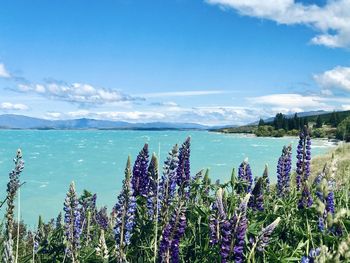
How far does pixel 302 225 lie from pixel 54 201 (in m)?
30.1

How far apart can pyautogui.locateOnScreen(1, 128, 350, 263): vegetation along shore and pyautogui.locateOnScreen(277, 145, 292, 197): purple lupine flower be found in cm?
2

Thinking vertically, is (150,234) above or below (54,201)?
above

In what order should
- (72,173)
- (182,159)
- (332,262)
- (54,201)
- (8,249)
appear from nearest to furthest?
(332,262) < (8,249) < (182,159) < (54,201) < (72,173)

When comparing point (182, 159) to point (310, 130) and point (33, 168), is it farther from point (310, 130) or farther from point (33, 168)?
point (33, 168)

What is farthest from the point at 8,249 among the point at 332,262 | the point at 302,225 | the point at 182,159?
the point at 182,159

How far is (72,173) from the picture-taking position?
5409 centimetres

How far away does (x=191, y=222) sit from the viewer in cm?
511

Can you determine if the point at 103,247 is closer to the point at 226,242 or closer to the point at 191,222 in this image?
the point at 226,242

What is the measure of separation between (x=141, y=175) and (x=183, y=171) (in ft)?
2.10

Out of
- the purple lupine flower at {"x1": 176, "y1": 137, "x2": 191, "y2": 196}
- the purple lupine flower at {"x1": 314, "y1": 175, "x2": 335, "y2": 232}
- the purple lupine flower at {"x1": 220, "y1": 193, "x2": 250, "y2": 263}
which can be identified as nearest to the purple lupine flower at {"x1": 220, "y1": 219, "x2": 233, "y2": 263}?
the purple lupine flower at {"x1": 220, "y1": 193, "x2": 250, "y2": 263}

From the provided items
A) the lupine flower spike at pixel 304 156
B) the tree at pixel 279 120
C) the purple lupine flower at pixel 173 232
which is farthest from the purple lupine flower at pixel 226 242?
the tree at pixel 279 120

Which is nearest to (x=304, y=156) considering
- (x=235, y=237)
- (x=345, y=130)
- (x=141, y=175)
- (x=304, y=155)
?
(x=304, y=155)

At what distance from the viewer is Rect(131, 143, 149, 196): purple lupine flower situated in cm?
561

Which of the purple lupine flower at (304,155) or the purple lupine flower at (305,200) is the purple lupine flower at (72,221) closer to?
the purple lupine flower at (305,200)
